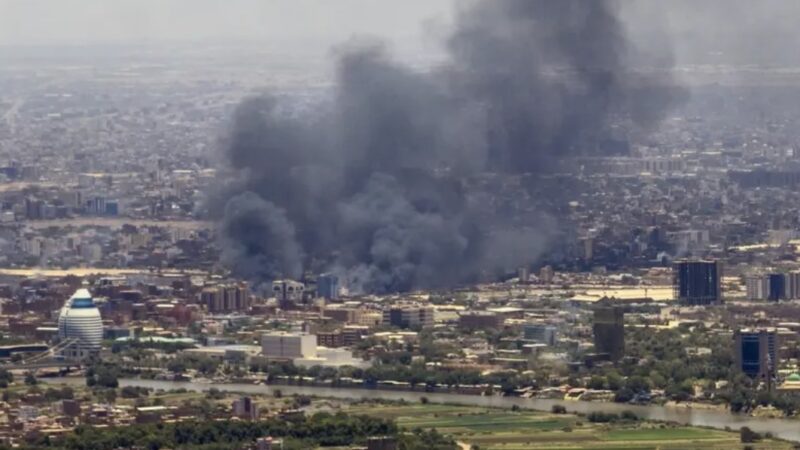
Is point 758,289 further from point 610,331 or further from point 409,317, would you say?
point 610,331

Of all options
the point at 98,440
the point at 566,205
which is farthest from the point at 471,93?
the point at 98,440

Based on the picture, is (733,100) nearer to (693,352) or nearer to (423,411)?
(693,352)

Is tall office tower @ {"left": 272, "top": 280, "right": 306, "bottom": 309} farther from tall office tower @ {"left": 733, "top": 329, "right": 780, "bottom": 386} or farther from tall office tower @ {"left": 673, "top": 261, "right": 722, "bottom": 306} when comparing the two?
tall office tower @ {"left": 733, "top": 329, "right": 780, "bottom": 386}

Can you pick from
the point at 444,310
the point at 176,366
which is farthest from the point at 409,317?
Answer: the point at 176,366

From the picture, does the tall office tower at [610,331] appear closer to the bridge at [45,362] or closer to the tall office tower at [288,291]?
the tall office tower at [288,291]

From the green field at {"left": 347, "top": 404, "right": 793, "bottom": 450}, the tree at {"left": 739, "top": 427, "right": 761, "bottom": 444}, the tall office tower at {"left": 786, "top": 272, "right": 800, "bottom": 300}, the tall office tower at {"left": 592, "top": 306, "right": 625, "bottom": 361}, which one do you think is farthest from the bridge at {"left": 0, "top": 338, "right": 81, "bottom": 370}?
the tree at {"left": 739, "top": 427, "right": 761, "bottom": 444}

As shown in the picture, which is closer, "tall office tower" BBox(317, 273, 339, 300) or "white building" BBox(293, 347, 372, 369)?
"white building" BBox(293, 347, 372, 369)
